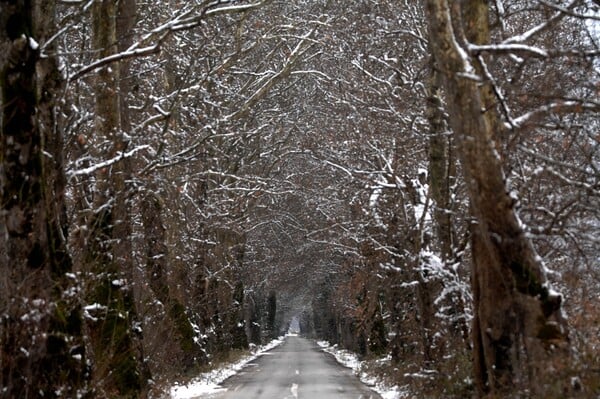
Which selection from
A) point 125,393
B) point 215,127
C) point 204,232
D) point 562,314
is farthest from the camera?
point 204,232

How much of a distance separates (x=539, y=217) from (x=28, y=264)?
6.93 meters

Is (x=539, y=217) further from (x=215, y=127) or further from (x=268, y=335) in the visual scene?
(x=268, y=335)

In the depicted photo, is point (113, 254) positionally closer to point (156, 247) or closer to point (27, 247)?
point (27, 247)

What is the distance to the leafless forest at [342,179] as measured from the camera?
324 inches

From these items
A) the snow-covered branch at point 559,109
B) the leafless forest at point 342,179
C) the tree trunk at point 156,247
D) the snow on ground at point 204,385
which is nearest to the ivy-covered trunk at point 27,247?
the leafless forest at point 342,179

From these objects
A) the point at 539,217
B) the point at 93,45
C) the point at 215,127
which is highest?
the point at 93,45

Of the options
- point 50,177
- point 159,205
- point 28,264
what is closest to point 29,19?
point 50,177

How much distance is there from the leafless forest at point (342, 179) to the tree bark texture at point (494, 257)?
0.03 meters

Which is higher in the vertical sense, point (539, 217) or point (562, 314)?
point (539, 217)

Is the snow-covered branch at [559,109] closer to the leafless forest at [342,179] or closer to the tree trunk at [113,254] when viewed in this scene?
the leafless forest at [342,179]

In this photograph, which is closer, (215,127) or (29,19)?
(29,19)

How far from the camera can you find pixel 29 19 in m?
8.48

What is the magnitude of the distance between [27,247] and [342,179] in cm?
1778

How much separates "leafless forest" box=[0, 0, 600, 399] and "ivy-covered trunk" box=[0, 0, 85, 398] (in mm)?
24
